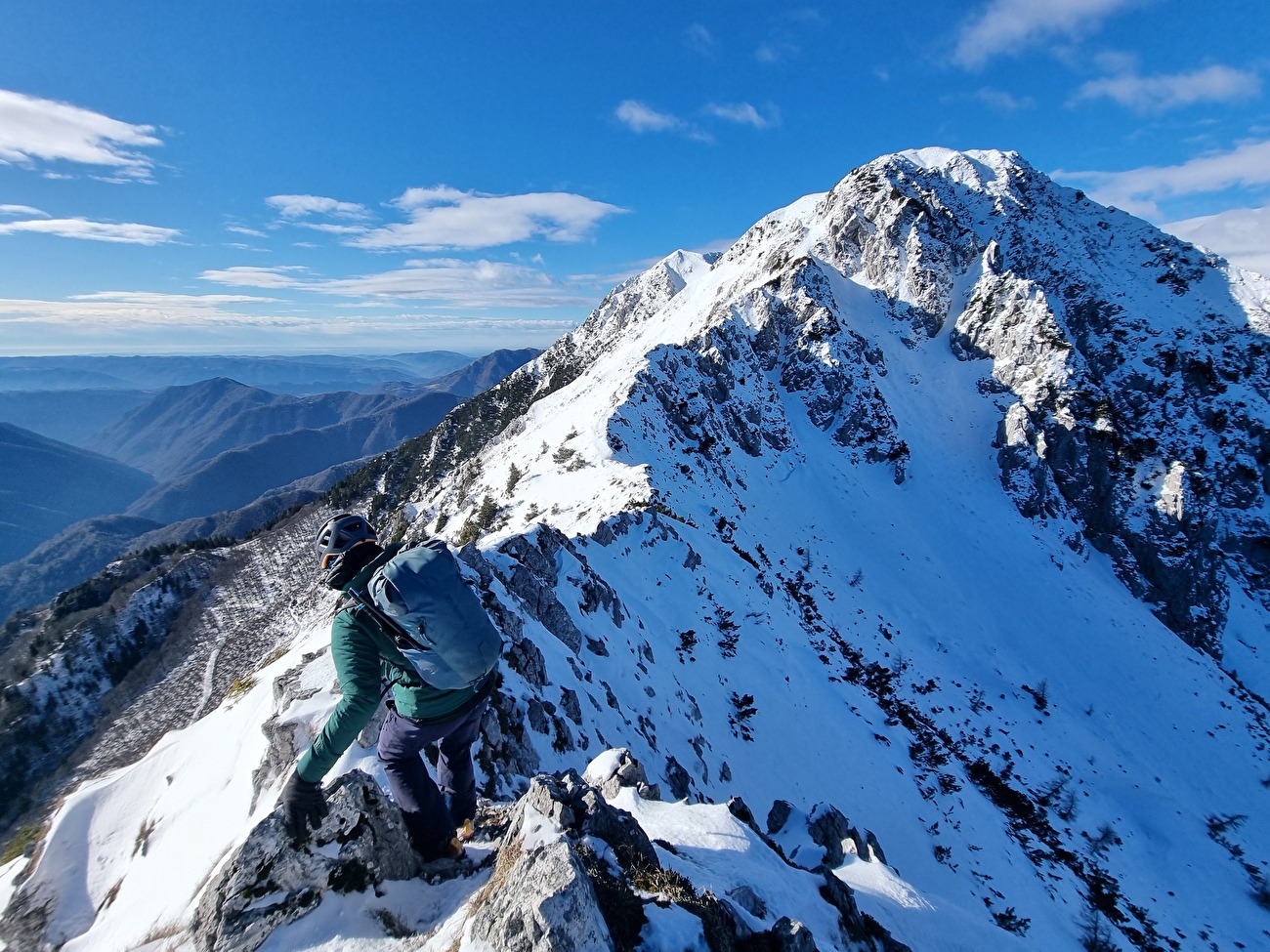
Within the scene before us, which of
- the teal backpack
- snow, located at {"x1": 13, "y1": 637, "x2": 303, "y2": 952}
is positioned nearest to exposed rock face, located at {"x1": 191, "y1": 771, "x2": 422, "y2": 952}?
the teal backpack

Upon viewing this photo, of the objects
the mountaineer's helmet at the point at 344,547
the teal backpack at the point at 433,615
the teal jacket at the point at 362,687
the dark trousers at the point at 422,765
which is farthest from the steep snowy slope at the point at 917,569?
the mountaineer's helmet at the point at 344,547

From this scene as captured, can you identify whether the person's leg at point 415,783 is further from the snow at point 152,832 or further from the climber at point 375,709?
the snow at point 152,832

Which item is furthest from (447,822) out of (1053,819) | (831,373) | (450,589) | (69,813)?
(831,373)

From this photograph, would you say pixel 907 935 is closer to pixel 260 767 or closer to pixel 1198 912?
pixel 260 767

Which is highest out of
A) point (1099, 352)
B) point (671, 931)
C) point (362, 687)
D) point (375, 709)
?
point (1099, 352)

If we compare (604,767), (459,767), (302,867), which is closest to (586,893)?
(459,767)

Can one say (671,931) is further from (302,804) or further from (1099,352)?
(1099,352)
